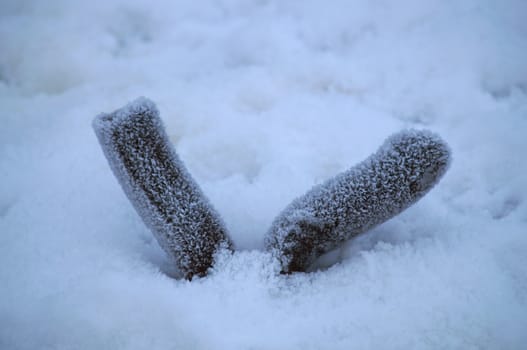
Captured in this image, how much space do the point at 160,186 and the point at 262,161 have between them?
16.6 inches

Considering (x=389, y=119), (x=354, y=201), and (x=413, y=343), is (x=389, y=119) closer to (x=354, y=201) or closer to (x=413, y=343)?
(x=354, y=201)

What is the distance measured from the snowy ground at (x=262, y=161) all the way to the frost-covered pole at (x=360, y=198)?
0.17ft

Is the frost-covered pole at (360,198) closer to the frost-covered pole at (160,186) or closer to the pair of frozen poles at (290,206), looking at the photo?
the pair of frozen poles at (290,206)

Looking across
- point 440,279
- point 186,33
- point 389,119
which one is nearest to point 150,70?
point 186,33

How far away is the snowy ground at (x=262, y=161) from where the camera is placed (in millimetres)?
660

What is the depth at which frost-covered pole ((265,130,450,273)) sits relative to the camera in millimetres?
674

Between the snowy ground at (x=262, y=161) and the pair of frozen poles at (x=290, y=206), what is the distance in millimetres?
51

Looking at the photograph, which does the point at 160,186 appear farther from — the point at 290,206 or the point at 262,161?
the point at 262,161

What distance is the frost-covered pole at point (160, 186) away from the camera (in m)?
0.67

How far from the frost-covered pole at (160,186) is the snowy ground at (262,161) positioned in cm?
6

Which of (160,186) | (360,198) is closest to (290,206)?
(360,198)

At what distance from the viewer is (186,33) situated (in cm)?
161

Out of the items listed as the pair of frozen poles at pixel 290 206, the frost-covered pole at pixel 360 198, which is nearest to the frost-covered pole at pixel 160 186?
the pair of frozen poles at pixel 290 206

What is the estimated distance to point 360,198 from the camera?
704 mm
